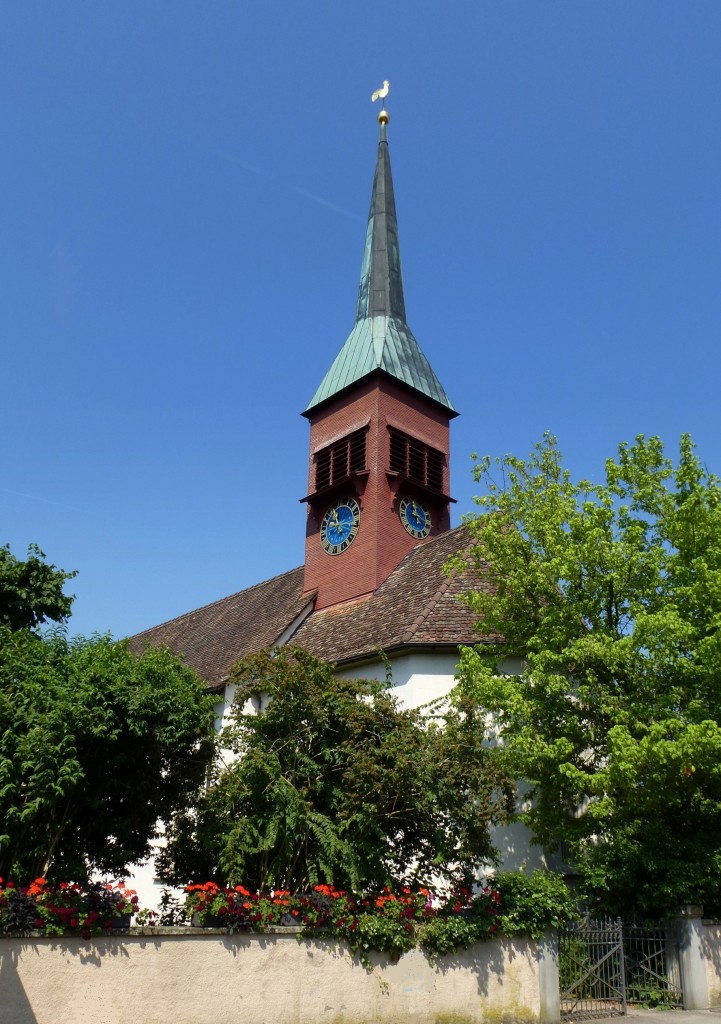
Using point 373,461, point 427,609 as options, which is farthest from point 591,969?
point 373,461

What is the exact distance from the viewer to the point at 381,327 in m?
29.7

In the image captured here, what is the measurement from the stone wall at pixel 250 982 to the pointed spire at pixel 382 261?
22882mm

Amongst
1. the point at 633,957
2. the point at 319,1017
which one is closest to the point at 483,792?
the point at 319,1017

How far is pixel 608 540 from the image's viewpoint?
1588 cm

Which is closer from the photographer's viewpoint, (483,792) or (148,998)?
(148,998)

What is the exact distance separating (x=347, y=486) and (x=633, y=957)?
1523cm

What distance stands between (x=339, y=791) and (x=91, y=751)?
11.5 ft

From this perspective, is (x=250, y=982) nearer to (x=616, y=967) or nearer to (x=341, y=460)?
(x=616, y=967)

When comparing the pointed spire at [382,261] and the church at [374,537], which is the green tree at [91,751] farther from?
the pointed spire at [382,261]

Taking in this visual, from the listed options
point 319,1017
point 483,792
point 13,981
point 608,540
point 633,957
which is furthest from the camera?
point 608,540

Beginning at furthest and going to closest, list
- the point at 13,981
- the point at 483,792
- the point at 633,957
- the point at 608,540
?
the point at 608,540, the point at 633,957, the point at 483,792, the point at 13,981

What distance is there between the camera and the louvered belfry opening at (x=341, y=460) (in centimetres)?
2650

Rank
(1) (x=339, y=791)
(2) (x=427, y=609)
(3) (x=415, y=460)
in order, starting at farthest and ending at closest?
(3) (x=415, y=460) < (2) (x=427, y=609) < (1) (x=339, y=791)

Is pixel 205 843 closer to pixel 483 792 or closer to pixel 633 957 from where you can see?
pixel 483 792
